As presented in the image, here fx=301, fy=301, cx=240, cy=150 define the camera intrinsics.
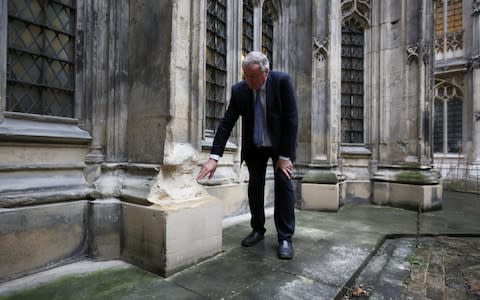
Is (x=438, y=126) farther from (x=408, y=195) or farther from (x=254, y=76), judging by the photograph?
(x=254, y=76)

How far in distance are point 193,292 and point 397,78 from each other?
5.93 metres

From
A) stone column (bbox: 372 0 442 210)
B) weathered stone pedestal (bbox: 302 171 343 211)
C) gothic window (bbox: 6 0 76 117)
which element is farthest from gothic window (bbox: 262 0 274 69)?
gothic window (bbox: 6 0 76 117)

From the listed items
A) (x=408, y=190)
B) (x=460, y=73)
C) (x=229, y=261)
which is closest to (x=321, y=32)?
(x=408, y=190)

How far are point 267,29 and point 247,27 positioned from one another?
0.67m

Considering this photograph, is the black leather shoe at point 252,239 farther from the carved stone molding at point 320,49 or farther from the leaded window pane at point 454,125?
the leaded window pane at point 454,125

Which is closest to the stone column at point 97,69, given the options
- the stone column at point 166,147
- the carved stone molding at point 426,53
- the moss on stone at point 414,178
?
the stone column at point 166,147

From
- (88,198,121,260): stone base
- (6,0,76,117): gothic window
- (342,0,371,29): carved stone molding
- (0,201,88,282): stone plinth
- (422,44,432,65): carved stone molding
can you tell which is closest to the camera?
(0,201,88,282): stone plinth

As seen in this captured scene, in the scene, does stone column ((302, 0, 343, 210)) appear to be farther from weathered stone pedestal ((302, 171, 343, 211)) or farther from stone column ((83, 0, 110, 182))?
stone column ((83, 0, 110, 182))

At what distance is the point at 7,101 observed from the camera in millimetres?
2506

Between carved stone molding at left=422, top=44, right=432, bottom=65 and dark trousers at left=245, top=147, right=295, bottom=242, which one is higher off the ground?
carved stone molding at left=422, top=44, right=432, bottom=65

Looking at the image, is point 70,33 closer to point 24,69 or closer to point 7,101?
point 24,69

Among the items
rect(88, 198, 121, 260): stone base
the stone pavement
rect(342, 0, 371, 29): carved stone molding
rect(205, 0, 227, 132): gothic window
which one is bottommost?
the stone pavement

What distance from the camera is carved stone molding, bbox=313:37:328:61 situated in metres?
5.49

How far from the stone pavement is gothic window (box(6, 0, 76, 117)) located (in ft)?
4.77
